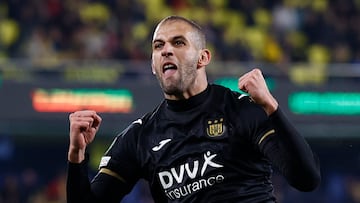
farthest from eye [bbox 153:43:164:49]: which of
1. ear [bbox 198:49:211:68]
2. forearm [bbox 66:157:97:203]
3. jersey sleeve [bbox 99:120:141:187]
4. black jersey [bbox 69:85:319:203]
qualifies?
forearm [bbox 66:157:97:203]

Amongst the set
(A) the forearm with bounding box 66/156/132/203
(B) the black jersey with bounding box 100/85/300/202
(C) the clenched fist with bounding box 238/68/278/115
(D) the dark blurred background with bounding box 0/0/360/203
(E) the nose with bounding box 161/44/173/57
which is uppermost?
(E) the nose with bounding box 161/44/173/57

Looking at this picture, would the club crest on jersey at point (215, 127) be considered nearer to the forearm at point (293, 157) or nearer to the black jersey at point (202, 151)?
the black jersey at point (202, 151)

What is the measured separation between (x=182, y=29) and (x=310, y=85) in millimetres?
11428

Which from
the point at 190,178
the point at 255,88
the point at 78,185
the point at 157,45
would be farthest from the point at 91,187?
the point at 255,88

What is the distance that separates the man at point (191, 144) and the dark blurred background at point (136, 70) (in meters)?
10.3

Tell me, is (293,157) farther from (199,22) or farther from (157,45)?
(199,22)

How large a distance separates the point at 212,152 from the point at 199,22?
40.8 ft

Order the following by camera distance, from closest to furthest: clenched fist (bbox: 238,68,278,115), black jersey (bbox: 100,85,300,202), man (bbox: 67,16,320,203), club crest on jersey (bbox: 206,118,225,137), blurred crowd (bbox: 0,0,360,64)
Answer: clenched fist (bbox: 238,68,278,115) < man (bbox: 67,16,320,203) < black jersey (bbox: 100,85,300,202) < club crest on jersey (bbox: 206,118,225,137) < blurred crowd (bbox: 0,0,360,64)

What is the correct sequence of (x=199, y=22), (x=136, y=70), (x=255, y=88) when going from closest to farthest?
1. (x=255, y=88)
2. (x=136, y=70)
3. (x=199, y=22)

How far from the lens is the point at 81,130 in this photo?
5.48 meters

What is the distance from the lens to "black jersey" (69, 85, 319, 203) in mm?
5070

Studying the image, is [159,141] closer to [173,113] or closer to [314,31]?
[173,113]

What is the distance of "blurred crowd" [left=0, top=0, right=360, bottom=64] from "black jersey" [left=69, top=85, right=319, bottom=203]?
1080cm

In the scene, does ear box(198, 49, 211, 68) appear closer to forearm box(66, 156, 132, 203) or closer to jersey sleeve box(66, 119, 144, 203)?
jersey sleeve box(66, 119, 144, 203)
